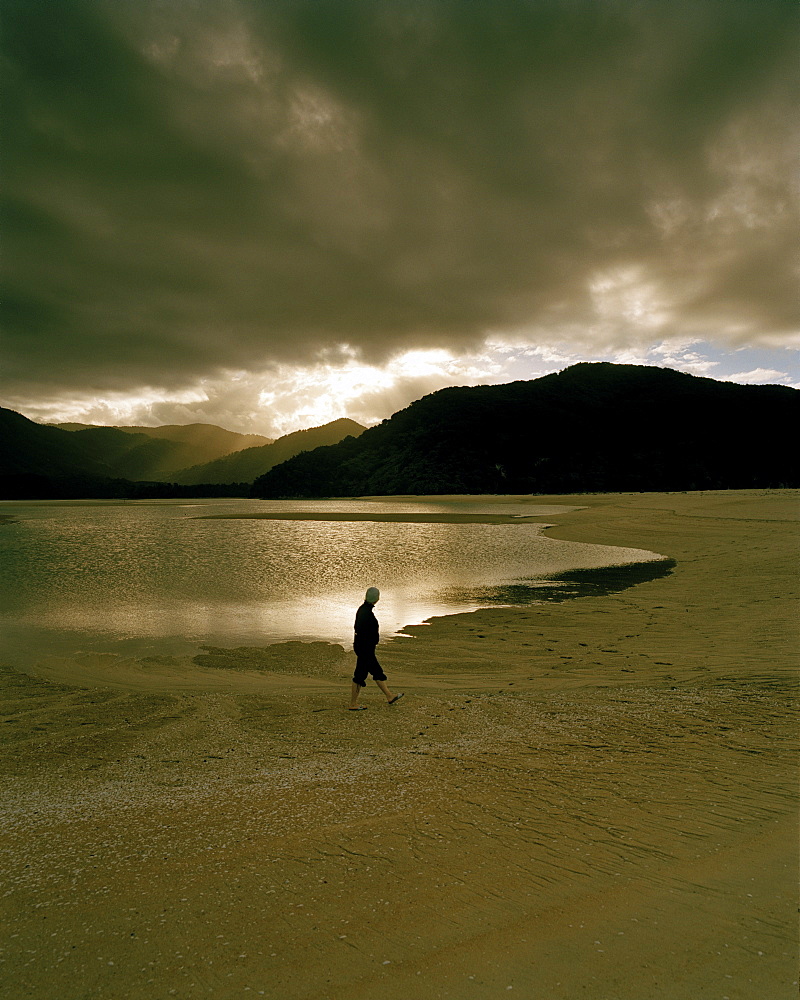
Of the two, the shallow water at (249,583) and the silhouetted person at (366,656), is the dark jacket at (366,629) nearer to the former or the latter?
the silhouetted person at (366,656)

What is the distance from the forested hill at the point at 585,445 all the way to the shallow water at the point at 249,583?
11385 centimetres

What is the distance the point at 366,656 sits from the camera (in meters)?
8.80

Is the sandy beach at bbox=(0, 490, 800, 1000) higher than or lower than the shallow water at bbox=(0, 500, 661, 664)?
higher

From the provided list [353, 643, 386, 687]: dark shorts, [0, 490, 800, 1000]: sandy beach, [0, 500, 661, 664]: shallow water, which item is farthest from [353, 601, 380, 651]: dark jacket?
[0, 500, 661, 664]: shallow water

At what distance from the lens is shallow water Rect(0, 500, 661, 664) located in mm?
14555

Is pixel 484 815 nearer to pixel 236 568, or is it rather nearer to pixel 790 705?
pixel 790 705

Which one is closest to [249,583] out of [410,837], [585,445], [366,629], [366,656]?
[366,629]

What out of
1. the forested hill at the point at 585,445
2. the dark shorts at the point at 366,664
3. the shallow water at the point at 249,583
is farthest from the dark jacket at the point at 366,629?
the forested hill at the point at 585,445

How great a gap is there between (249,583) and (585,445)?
148128 millimetres

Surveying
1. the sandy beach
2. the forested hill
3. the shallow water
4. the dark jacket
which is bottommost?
the shallow water

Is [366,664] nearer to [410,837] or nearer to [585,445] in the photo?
[410,837]

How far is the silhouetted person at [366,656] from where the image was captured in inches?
337

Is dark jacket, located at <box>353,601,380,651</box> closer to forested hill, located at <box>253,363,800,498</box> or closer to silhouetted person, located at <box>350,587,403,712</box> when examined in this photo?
silhouetted person, located at <box>350,587,403,712</box>

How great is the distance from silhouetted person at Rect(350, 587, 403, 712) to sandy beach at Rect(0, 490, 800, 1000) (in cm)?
28
